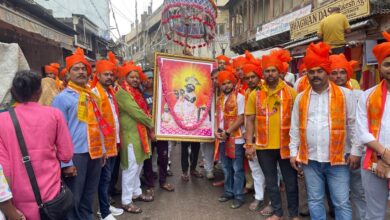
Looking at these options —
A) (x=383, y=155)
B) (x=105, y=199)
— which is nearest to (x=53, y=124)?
(x=105, y=199)

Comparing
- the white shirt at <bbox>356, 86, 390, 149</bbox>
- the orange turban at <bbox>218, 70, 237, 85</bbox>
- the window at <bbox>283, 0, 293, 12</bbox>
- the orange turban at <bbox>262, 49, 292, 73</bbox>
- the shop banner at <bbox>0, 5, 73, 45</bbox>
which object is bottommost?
the white shirt at <bbox>356, 86, 390, 149</bbox>

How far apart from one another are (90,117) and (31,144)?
110 centimetres

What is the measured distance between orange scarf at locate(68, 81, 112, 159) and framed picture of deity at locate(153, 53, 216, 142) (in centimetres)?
166

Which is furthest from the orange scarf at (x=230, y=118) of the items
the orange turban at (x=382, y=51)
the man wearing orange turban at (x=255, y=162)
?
the orange turban at (x=382, y=51)

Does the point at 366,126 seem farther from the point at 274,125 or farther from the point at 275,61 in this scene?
the point at 275,61

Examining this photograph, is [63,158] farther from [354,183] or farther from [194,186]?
[194,186]

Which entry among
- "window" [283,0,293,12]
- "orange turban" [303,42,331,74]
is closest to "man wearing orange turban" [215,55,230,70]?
"orange turban" [303,42,331,74]

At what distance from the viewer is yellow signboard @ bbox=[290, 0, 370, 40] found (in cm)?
823

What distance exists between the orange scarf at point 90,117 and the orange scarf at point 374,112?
2606mm

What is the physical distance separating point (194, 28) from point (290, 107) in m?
3.94

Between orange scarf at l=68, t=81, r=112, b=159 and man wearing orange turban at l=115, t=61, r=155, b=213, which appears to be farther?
man wearing orange turban at l=115, t=61, r=155, b=213

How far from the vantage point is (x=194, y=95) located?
5387mm

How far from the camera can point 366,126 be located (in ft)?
8.87

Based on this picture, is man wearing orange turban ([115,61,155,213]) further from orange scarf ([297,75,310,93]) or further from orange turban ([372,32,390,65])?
orange turban ([372,32,390,65])
